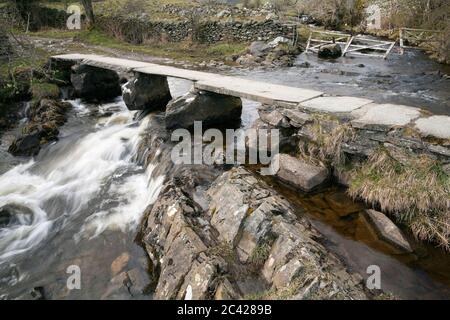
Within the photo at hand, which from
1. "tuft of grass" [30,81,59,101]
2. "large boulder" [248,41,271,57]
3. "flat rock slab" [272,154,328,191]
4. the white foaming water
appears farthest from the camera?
"large boulder" [248,41,271,57]

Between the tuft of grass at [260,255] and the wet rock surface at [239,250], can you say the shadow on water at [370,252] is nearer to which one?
the wet rock surface at [239,250]

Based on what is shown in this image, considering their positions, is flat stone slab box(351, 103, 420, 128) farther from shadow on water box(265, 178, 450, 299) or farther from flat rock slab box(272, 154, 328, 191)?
shadow on water box(265, 178, 450, 299)

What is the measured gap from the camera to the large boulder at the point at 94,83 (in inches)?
499

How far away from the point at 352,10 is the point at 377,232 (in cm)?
2384

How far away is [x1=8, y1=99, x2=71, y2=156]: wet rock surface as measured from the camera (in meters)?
9.73

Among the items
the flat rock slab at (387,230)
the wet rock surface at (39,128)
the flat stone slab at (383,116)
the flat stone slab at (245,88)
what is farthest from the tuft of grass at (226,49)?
the flat rock slab at (387,230)

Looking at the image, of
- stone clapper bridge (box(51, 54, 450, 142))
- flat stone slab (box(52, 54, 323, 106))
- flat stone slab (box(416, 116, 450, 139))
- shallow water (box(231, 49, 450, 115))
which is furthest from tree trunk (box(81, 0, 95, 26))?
flat stone slab (box(416, 116, 450, 139))

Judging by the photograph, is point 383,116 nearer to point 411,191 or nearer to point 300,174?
point 411,191

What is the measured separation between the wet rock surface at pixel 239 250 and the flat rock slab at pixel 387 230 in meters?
1.02

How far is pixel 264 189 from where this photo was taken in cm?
558

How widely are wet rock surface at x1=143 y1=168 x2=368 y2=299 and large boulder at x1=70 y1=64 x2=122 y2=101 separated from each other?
854cm
